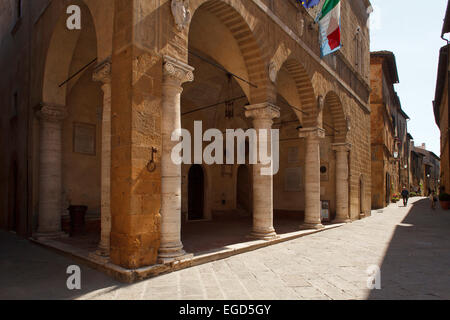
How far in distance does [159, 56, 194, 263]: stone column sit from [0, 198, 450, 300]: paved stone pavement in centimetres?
48

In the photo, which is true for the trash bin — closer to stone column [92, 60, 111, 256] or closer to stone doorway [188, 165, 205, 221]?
stone column [92, 60, 111, 256]

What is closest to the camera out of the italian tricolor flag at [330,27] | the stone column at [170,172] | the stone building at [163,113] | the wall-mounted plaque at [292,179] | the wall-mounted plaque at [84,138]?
the stone building at [163,113]

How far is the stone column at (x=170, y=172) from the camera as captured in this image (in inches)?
201

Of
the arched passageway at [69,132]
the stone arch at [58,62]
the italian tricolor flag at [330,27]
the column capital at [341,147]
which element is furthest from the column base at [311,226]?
the stone arch at [58,62]

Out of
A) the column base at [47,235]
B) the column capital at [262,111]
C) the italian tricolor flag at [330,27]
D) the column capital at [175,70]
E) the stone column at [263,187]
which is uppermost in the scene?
the italian tricolor flag at [330,27]

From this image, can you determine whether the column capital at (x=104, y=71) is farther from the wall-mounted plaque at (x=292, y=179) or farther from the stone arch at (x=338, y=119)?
the wall-mounted plaque at (x=292, y=179)

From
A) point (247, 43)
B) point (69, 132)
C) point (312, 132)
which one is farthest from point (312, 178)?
point (69, 132)

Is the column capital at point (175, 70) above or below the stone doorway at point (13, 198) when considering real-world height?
above

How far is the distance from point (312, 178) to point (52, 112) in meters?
7.50

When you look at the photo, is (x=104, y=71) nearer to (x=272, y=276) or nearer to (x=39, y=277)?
(x=39, y=277)

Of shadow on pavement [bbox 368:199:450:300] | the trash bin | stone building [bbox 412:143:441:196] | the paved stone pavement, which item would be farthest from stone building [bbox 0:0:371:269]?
stone building [bbox 412:143:441:196]

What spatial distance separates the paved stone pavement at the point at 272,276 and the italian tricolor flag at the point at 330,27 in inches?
254
